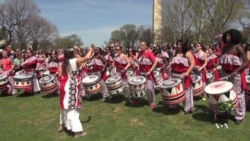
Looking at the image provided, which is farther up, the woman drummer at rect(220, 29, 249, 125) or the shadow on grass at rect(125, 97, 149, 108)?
the woman drummer at rect(220, 29, 249, 125)

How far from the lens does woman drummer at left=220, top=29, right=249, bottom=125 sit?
870 centimetres

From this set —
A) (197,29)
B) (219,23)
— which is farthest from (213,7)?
(197,29)

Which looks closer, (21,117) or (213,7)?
(21,117)

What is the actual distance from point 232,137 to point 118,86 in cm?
464

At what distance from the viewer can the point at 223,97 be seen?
843cm

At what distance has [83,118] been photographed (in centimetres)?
1084

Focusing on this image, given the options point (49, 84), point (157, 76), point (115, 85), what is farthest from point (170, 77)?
point (49, 84)

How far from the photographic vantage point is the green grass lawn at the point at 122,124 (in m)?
8.76

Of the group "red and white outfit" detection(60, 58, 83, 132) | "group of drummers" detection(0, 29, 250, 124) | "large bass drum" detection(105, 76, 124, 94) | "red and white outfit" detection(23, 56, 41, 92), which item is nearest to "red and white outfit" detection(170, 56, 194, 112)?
"group of drummers" detection(0, 29, 250, 124)

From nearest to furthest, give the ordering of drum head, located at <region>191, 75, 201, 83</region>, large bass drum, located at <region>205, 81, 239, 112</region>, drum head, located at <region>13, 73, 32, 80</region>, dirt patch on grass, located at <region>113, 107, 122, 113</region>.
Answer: large bass drum, located at <region>205, 81, 239, 112</region>
drum head, located at <region>191, 75, 201, 83</region>
dirt patch on grass, located at <region>113, 107, 122, 113</region>
drum head, located at <region>13, 73, 32, 80</region>

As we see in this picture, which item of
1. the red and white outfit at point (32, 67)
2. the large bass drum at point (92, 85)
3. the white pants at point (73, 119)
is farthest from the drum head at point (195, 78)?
the red and white outfit at point (32, 67)

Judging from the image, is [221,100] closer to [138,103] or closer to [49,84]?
[138,103]

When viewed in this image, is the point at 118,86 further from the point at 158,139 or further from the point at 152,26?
the point at 152,26

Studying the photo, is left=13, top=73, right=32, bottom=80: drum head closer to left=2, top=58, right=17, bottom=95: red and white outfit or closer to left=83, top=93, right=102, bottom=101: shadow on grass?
left=2, top=58, right=17, bottom=95: red and white outfit
